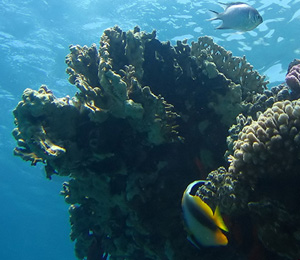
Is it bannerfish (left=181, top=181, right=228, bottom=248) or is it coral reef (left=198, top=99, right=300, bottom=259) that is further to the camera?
coral reef (left=198, top=99, right=300, bottom=259)

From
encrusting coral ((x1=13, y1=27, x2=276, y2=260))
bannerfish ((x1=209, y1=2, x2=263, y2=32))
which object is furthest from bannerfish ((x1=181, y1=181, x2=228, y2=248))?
bannerfish ((x1=209, y1=2, x2=263, y2=32))

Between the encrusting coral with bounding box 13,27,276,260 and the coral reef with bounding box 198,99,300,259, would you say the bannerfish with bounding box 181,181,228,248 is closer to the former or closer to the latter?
the coral reef with bounding box 198,99,300,259

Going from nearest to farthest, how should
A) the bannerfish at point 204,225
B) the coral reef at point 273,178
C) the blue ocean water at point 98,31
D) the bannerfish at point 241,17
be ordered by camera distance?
the bannerfish at point 204,225
the coral reef at point 273,178
the bannerfish at point 241,17
the blue ocean water at point 98,31

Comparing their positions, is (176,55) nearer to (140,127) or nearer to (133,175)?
(140,127)

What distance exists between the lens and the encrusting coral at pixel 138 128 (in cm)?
411

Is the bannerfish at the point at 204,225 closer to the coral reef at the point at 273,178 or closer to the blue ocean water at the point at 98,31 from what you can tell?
the coral reef at the point at 273,178

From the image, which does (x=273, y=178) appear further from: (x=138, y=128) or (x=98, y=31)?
(x=98, y=31)

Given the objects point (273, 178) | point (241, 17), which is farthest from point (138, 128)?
point (241, 17)

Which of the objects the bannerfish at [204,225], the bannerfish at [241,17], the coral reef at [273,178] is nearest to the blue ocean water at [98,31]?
the bannerfish at [241,17]

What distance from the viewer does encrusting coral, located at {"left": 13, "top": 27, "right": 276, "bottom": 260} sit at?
411 centimetres

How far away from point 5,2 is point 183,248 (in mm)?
15608

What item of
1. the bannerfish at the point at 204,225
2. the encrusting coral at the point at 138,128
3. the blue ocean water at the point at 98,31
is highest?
the blue ocean water at the point at 98,31

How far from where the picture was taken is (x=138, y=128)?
431 centimetres

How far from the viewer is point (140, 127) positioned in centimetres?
427
